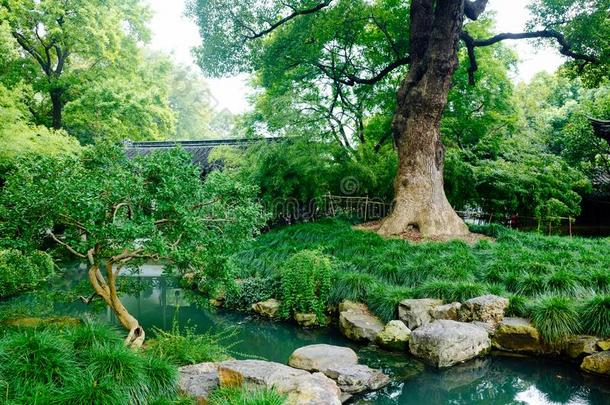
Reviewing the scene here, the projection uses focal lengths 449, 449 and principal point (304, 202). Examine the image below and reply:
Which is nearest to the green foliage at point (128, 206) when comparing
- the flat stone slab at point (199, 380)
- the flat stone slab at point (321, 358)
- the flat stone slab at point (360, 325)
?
the flat stone slab at point (199, 380)

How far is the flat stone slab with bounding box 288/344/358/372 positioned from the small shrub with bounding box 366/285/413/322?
58.5 inches

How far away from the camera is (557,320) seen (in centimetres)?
544

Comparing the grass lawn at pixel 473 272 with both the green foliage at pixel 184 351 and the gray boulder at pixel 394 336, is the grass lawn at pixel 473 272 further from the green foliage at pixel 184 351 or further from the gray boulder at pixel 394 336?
the green foliage at pixel 184 351

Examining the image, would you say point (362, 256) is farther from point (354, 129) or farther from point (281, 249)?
point (354, 129)

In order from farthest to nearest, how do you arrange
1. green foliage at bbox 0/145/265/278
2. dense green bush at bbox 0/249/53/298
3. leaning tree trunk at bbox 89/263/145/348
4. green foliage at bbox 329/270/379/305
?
green foliage at bbox 329/270/379/305 → dense green bush at bbox 0/249/53/298 → leaning tree trunk at bbox 89/263/145/348 → green foliage at bbox 0/145/265/278

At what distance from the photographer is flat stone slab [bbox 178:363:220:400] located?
12.8 feet

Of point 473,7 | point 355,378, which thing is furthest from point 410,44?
point 355,378

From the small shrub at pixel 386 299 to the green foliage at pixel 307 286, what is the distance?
2.53 ft

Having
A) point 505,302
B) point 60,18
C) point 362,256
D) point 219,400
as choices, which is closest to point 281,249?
point 362,256

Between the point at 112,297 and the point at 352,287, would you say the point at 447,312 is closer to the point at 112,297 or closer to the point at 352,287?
the point at 352,287

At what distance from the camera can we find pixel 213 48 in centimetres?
1127

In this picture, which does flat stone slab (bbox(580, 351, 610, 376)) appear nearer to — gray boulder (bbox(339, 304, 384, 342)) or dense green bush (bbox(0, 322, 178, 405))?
gray boulder (bbox(339, 304, 384, 342))

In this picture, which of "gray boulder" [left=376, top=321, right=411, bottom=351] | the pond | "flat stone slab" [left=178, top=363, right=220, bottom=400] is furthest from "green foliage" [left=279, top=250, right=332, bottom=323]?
"flat stone slab" [left=178, top=363, right=220, bottom=400]

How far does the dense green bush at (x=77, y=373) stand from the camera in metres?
3.30
